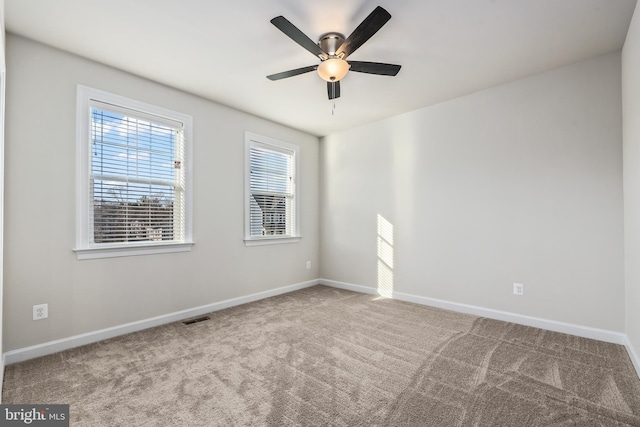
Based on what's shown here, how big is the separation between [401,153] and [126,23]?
3335 millimetres

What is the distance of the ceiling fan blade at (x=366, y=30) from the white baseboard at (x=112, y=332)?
3126 millimetres

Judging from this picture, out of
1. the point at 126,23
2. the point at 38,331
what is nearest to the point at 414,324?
the point at 38,331

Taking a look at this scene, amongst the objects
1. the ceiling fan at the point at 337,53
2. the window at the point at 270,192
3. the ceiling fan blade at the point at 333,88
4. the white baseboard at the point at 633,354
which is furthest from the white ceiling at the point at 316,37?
the white baseboard at the point at 633,354

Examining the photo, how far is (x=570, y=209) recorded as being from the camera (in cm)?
298

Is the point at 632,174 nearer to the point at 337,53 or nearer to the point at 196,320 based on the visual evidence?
the point at 337,53

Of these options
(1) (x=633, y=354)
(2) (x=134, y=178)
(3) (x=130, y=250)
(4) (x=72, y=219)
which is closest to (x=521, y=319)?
(1) (x=633, y=354)

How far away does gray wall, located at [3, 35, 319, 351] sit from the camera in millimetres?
2451

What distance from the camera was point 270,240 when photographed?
450 cm

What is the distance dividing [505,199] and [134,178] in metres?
3.97

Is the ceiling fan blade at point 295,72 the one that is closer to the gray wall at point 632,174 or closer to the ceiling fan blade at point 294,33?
the ceiling fan blade at point 294,33

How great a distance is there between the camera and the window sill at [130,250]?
2779 millimetres

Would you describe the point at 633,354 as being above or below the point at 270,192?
below


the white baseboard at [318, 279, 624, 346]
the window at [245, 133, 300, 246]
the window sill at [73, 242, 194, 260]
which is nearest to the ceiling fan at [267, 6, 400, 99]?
the window at [245, 133, 300, 246]

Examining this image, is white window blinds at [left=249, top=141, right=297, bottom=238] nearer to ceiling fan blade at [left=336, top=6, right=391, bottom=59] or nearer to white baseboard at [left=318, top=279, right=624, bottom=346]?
white baseboard at [left=318, top=279, right=624, bottom=346]
